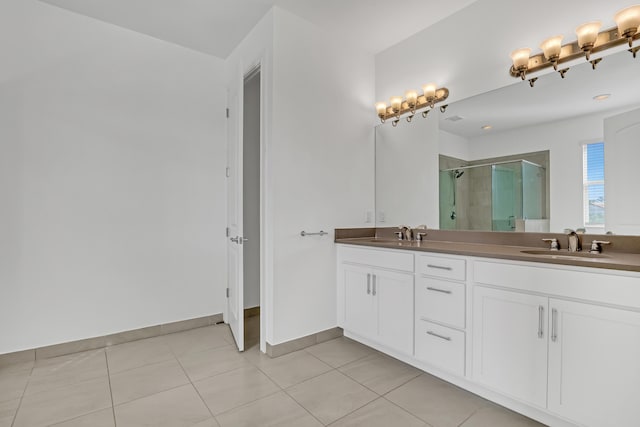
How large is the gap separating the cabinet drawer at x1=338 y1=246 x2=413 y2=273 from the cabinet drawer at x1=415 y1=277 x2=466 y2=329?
0.16 metres

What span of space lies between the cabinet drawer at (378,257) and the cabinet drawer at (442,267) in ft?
0.34

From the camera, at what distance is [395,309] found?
2.25 m

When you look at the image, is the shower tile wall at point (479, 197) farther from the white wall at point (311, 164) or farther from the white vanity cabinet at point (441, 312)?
the white wall at point (311, 164)

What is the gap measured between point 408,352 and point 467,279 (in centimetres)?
71

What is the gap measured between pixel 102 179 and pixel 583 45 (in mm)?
3474

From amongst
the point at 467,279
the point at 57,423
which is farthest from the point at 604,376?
the point at 57,423

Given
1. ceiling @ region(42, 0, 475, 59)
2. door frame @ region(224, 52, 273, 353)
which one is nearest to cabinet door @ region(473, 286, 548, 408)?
door frame @ region(224, 52, 273, 353)

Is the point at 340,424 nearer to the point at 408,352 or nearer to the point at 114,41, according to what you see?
the point at 408,352

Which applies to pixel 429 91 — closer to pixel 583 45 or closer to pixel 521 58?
pixel 521 58

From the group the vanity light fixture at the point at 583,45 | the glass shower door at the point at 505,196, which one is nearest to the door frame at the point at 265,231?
the glass shower door at the point at 505,196

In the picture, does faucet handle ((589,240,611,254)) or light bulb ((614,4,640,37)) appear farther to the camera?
faucet handle ((589,240,611,254))

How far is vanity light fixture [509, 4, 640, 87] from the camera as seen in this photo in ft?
5.39

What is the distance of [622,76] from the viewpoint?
69.1 inches

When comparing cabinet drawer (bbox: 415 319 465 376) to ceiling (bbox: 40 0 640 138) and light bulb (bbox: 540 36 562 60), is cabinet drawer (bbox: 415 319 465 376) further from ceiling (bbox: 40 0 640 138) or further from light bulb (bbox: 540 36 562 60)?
light bulb (bbox: 540 36 562 60)
